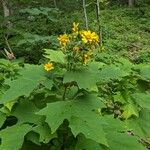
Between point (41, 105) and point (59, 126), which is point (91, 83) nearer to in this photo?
point (59, 126)

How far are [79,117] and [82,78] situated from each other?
0.26m

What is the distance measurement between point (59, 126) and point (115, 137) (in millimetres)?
430

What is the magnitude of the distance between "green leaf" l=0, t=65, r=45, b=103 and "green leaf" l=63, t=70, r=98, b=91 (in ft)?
0.74

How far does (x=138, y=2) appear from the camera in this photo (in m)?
23.9

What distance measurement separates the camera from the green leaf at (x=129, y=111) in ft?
10.7

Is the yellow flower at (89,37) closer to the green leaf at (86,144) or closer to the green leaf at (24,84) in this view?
the green leaf at (24,84)

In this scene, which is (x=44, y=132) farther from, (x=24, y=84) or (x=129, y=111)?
(x=129, y=111)

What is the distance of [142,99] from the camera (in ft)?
10.8

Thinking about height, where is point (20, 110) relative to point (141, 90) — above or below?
above

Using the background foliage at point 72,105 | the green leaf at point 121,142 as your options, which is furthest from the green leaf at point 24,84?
the green leaf at point 121,142

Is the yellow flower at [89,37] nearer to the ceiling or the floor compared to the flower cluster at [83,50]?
nearer to the ceiling

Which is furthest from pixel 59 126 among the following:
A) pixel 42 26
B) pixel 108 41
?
A: pixel 42 26

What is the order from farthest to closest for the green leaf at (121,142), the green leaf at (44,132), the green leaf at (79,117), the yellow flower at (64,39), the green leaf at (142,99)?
the green leaf at (142,99) < the yellow flower at (64,39) < the green leaf at (121,142) < the green leaf at (44,132) < the green leaf at (79,117)

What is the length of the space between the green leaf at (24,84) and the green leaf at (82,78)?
0.23 metres
